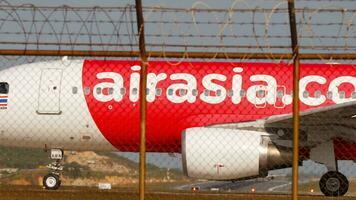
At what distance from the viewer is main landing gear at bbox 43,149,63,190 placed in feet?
83.1

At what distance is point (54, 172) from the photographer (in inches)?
1021

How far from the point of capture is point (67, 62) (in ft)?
83.3

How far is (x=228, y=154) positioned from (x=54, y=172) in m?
7.87

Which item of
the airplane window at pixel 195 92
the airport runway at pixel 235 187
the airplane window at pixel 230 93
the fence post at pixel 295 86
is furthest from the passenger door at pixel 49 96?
the fence post at pixel 295 86

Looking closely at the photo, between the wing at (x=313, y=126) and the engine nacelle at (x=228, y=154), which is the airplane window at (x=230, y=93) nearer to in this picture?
the wing at (x=313, y=126)

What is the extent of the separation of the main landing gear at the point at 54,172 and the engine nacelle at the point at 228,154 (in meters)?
6.19

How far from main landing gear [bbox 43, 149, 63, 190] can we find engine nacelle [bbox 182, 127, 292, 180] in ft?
20.3

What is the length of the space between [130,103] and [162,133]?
1.18m

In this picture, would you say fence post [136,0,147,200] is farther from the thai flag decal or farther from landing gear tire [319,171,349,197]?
the thai flag decal

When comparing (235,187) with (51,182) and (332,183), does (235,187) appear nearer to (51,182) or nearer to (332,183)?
(51,182)

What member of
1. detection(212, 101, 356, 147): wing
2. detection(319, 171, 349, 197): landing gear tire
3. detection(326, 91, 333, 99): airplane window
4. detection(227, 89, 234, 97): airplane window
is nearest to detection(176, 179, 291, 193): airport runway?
detection(227, 89, 234, 97): airplane window

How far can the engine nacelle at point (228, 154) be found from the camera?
19.4 meters

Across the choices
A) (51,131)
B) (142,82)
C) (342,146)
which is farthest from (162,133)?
(142,82)

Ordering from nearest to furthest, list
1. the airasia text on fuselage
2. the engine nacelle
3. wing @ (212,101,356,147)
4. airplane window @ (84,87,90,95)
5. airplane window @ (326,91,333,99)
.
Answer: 1. the engine nacelle
2. wing @ (212,101,356,147)
3. the airasia text on fuselage
4. airplane window @ (326,91,333,99)
5. airplane window @ (84,87,90,95)
